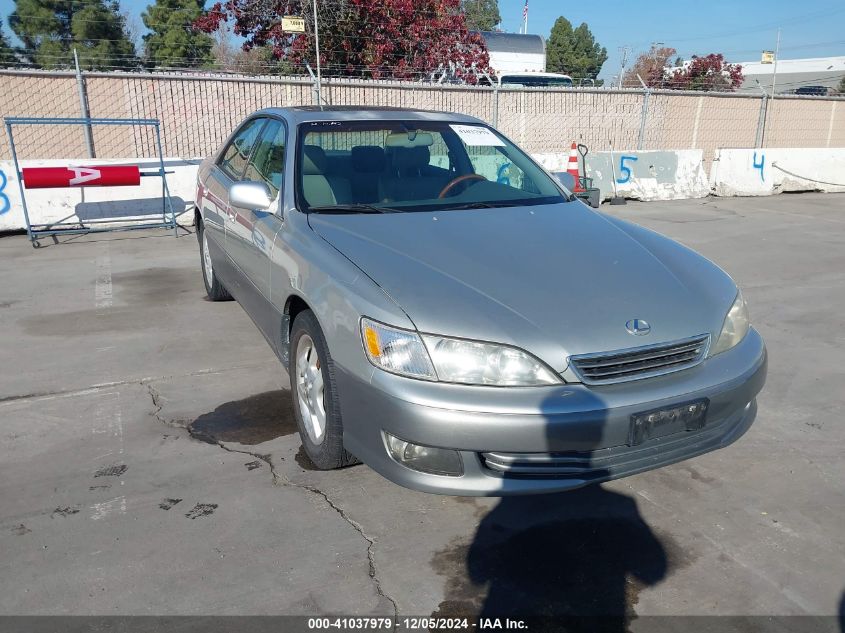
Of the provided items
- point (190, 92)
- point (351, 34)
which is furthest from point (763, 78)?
point (190, 92)

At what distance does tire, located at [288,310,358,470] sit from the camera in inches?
122

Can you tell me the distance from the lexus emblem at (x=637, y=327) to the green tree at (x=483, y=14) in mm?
58806

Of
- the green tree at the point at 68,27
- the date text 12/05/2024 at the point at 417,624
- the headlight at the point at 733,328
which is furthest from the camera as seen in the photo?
the green tree at the point at 68,27

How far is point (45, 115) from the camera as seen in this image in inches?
392

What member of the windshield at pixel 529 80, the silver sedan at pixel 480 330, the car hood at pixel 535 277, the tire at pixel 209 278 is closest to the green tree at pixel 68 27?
the windshield at pixel 529 80

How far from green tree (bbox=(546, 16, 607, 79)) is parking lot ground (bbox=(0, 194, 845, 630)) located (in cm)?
5321

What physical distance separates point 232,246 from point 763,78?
54619mm

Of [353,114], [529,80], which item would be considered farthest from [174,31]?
[353,114]

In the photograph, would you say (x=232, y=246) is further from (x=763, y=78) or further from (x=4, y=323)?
(x=763, y=78)

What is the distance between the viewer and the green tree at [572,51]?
54031 mm

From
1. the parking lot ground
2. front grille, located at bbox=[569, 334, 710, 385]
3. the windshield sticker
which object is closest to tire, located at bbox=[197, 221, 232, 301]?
the parking lot ground

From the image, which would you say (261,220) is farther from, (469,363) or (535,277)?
(469,363)

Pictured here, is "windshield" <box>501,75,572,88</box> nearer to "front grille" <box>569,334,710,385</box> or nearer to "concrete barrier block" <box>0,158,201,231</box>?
"concrete barrier block" <box>0,158,201,231</box>

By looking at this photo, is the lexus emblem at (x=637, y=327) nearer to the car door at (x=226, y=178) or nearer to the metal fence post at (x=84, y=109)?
the car door at (x=226, y=178)
